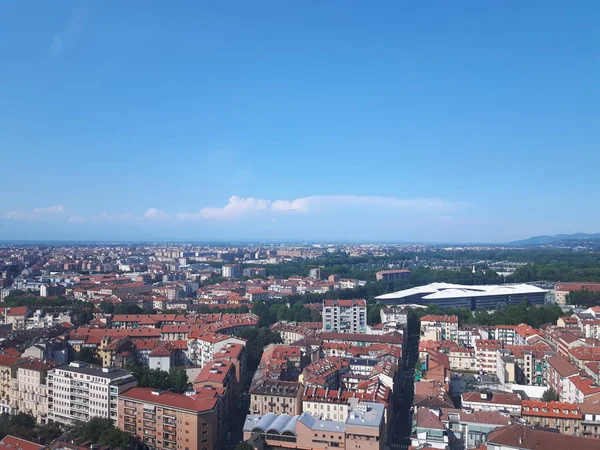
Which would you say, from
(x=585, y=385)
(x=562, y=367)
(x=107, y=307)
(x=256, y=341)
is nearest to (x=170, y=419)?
(x=256, y=341)

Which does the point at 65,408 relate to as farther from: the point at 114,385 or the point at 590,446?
the point at 590,446

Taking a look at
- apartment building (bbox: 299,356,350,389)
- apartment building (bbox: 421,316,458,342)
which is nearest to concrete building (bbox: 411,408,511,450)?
apartment building (bbox: 299,356,350,389)

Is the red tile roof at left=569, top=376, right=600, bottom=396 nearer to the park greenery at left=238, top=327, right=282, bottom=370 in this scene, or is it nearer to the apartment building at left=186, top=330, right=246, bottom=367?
the apartment building at left=186, top=330, right=246, bottom=367

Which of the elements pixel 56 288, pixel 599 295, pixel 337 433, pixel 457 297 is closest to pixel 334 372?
pixel 337 433

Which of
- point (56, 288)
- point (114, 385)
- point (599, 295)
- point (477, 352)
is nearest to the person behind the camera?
A: point (114, 385)

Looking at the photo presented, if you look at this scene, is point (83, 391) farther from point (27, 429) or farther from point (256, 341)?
point (256, 341)

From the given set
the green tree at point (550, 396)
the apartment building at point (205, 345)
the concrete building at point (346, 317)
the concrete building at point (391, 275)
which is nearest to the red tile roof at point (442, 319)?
the concrete building at point (346, 317)
